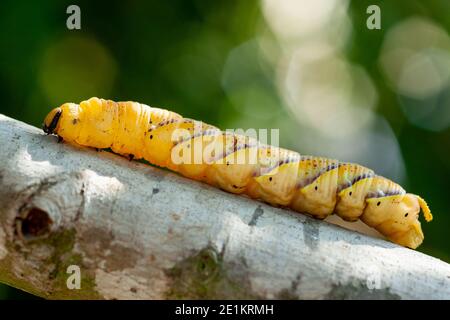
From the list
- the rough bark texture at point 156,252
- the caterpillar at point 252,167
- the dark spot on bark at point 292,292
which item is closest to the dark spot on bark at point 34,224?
the rough bark texture at point 156,252

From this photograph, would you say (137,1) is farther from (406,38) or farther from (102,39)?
(406,38)

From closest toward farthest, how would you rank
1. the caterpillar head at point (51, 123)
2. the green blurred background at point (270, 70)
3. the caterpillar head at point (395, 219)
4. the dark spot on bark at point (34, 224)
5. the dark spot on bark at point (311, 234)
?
the dark spot on bark at point (34, 224) < the dark spot on bark at point (311, 234) < the caterpillar head at point (51, 123) < the caterpillar head at point (395, 219) < the green blurred background at point (270, 70)

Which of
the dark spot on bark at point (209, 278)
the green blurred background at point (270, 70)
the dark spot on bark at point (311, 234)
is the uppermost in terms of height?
the green blurred background at point (270, 70)

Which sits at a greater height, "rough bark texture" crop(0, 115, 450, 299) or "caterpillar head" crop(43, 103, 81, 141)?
"caterpillar head" crop(43, 103, 81, 141)

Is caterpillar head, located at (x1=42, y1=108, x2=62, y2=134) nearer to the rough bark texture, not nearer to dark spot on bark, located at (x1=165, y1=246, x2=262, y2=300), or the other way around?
the rough bark texture

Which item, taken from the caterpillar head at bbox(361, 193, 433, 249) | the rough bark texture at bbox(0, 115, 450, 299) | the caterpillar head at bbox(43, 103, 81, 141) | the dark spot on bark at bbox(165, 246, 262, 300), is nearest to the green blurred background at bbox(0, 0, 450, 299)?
the caterpillar head at bbox(43, 103, 81, 141)

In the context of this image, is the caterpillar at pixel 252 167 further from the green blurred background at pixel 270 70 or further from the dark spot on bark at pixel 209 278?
the green blurred background at pixel 270 70
